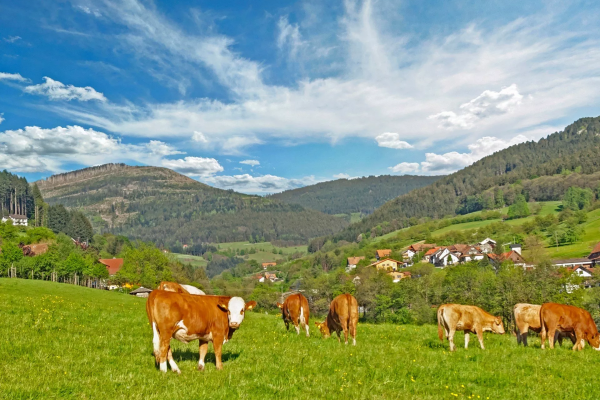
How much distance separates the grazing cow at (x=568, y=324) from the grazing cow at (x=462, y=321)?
210cm

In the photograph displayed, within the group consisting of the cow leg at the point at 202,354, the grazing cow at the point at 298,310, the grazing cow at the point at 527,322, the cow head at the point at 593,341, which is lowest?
the cow head at the point at 593,341

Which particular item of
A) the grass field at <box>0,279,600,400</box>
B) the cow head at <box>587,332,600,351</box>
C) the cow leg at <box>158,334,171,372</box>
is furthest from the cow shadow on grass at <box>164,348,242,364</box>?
the cow head at <box>587,332,600,351</box>

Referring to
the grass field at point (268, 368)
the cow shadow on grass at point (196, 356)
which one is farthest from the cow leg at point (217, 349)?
the cow shadow on grass at point (196, 356)

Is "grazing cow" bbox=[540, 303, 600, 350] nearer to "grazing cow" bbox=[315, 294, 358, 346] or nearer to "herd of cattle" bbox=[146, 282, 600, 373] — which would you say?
"herd of cattle" bbox=[146, 282, 600, 373]

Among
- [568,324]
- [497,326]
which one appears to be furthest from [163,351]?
[568,324]

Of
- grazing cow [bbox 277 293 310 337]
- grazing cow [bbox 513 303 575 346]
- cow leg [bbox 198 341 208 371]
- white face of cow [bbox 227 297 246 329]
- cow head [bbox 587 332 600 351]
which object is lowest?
cow head [bbox 587 332 600 351]

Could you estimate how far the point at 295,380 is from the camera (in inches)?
376

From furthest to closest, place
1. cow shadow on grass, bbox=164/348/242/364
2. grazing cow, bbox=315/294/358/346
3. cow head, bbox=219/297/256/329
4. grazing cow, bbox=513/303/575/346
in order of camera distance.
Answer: grazing cow, bbox=513/303/575/346 → grazing cow, bbox=315/294/358/346 → cow shadow on grass, bbox=164/348/242/364 → cow head, bbox=219/297/256/329

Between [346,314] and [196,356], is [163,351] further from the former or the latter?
[346,314]

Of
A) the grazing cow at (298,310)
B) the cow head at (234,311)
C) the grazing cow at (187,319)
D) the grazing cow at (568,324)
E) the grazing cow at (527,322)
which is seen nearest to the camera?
the grazing cow at (187,319)

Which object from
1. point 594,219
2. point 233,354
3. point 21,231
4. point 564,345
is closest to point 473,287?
point 564,345

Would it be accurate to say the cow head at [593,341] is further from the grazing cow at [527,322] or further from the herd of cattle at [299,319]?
the grazing cow at [527,322]

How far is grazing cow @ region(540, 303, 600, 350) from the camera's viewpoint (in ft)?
53.9

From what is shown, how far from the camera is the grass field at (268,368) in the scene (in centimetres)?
827
